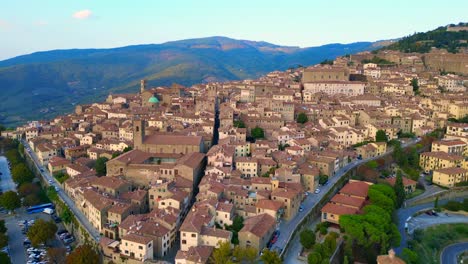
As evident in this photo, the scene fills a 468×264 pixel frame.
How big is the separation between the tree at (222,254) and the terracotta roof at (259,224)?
2.32 meters

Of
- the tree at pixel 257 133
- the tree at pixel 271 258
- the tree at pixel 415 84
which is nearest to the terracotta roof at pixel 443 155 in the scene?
the tree at pixel 257 133

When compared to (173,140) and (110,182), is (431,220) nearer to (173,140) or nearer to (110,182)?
(173,140)

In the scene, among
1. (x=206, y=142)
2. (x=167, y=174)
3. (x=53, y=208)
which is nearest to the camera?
(x=167, y=174)

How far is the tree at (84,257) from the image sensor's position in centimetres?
2747

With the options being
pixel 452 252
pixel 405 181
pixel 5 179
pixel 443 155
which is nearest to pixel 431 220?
pixel 452 252

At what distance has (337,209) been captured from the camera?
108ft

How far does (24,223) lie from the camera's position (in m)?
37.3

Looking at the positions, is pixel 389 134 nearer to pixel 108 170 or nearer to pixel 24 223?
pixel 108 170

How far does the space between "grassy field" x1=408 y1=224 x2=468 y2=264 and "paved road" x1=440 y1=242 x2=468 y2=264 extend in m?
0.30

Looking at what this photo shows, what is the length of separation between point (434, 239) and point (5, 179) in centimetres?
4386

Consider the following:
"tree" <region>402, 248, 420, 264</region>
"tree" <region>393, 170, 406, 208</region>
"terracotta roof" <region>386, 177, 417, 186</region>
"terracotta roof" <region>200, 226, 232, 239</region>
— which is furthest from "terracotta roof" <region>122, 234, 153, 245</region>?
"terracotta roof" <region>386, 177, 417, 186</region>

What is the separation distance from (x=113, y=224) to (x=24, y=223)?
36.3ft

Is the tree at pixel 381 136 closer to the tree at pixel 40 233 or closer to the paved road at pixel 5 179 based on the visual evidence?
the tree at pixel 40 233

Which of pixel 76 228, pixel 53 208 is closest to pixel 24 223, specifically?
pixel 53 208
